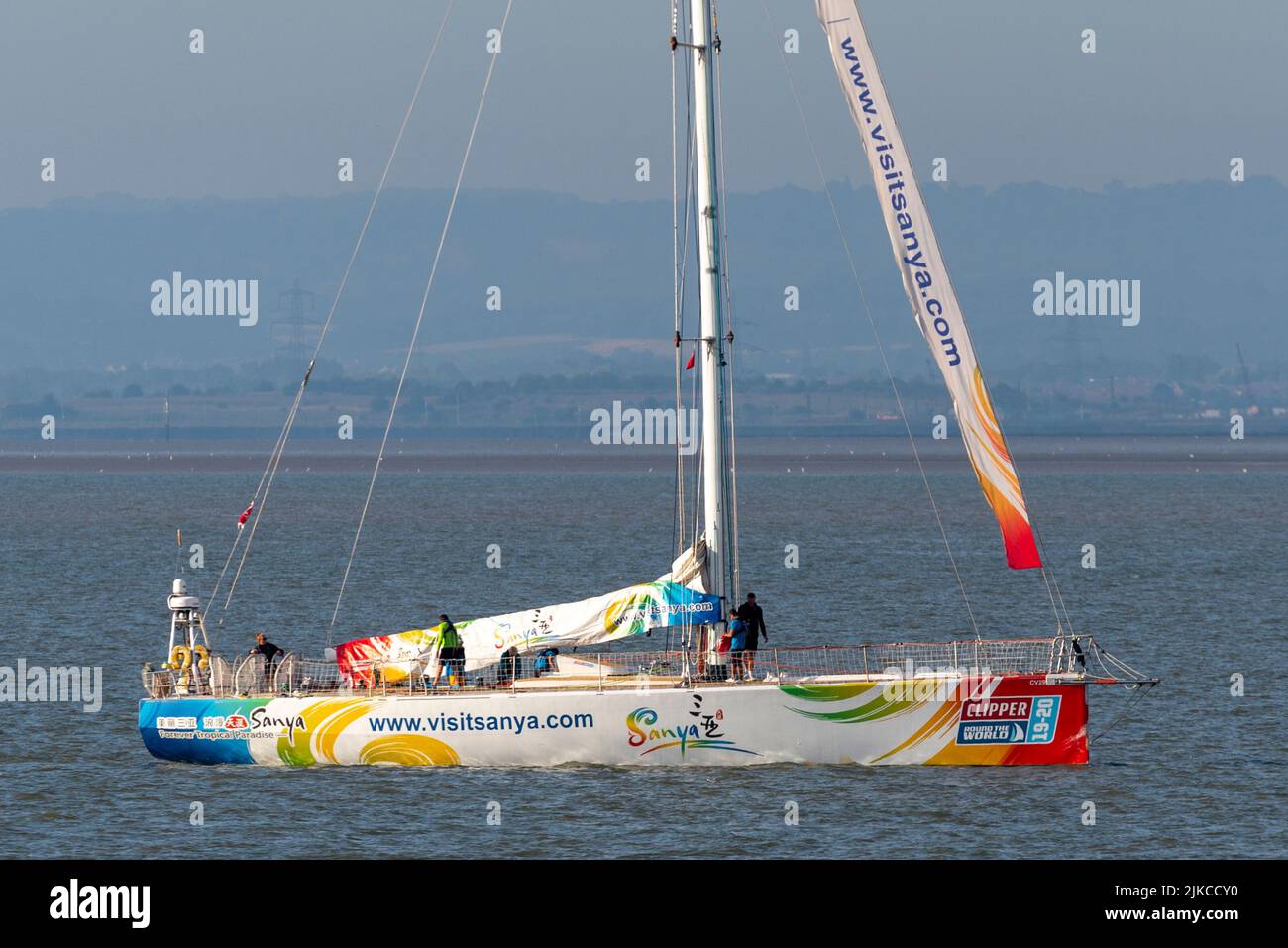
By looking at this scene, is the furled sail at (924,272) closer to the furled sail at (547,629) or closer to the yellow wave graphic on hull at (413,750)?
the furled sail at (547,629)

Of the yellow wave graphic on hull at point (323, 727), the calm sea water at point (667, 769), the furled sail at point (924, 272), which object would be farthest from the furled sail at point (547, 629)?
the furled sail at point (924, 272)

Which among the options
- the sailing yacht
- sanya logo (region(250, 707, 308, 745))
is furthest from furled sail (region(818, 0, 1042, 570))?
sanya logo (region(250, 707, 308, 745))

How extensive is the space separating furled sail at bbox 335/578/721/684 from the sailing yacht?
1.4 inches

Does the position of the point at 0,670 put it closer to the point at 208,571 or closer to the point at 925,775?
the point at 925,775

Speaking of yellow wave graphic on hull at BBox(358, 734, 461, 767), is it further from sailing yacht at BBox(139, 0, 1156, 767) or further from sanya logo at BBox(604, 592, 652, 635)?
sanya logo at BBox(604, 592, 652, 635)

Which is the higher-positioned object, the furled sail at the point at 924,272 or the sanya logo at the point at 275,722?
the furled sail at the point at 924,272

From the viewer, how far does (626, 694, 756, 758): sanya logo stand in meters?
32.9

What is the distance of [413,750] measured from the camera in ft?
112

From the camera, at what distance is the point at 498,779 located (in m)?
33.7

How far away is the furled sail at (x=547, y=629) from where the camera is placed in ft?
112

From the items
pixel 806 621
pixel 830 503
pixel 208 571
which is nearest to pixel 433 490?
pixel 830 503

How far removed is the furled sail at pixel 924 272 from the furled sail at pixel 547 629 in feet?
17.1
